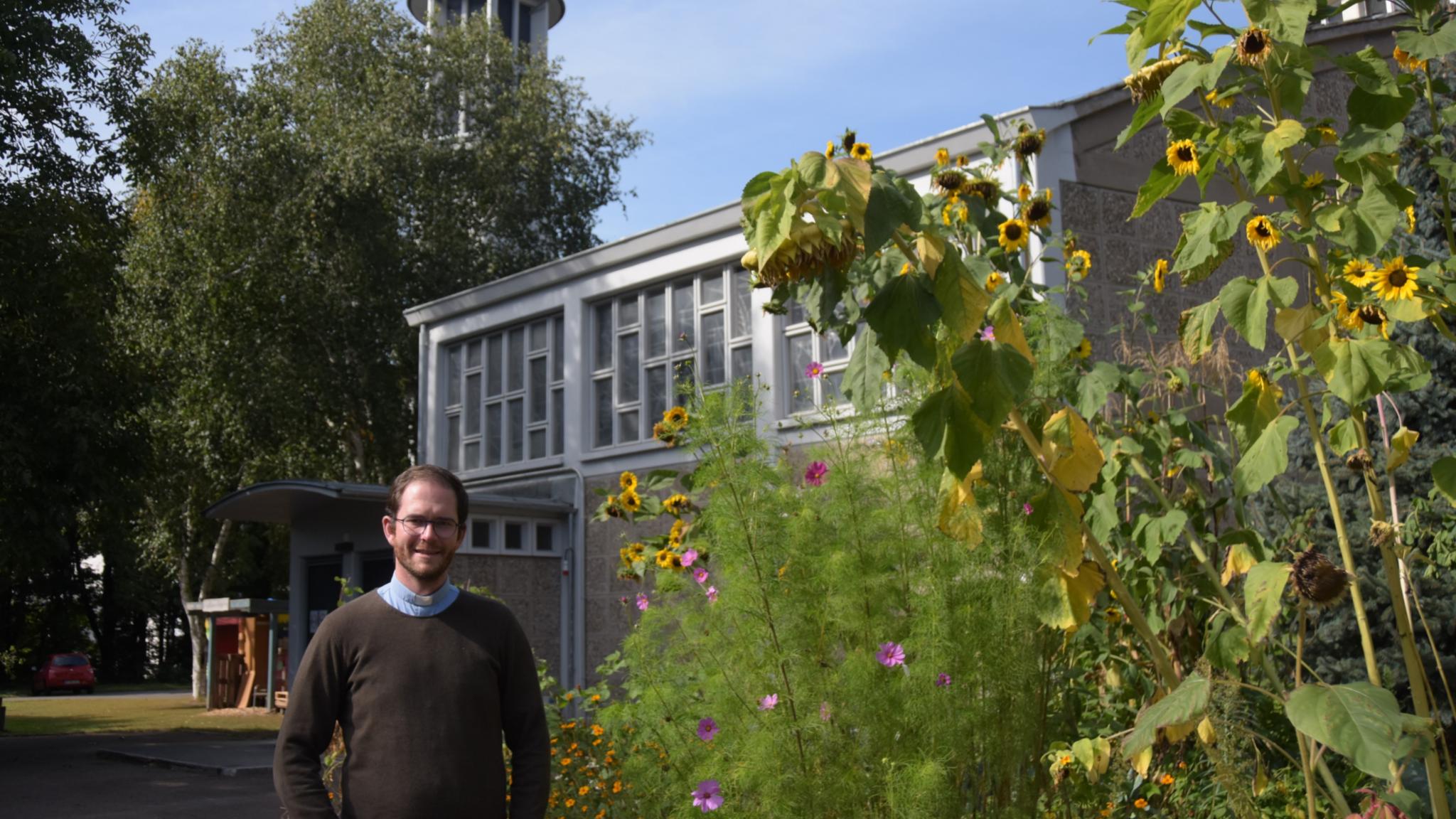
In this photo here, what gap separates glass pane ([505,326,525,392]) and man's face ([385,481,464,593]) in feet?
39.2

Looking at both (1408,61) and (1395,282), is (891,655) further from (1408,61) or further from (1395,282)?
(1408,61)

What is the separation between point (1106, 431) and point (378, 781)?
2.63 metres

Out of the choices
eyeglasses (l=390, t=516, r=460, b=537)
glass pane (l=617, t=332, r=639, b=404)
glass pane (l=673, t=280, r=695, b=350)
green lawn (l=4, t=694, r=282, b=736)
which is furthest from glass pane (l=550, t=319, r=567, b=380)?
eyeglasses (l=390, t=516, r=460, b=537)

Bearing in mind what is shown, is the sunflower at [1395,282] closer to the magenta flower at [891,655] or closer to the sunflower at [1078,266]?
the magenta flower at [891,655]

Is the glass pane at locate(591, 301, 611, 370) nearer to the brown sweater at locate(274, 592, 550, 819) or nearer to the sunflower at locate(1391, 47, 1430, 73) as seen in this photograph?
the brown sweater at locate(274, 592, 550, 819)

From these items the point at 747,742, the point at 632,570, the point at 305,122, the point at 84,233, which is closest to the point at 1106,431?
the point at 747,742

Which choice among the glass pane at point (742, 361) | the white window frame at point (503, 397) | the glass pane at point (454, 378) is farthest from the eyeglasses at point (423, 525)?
the glass pane at point (454, 378)

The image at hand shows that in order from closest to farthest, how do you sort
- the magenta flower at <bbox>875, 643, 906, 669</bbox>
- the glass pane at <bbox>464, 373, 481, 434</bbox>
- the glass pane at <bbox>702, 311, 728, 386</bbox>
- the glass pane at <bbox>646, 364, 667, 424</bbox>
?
the magenta flower at <bbox>875, 643, 906, 669</bbox> < the glass pane at <bbox>702, 311, 728, 386</bbox> < the glass pane at <bbox>646, 364, 667, 424</bbox> < the glass pane at <bbox>464, 373, 481, 434</bbox>

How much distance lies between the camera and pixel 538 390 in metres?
14.7

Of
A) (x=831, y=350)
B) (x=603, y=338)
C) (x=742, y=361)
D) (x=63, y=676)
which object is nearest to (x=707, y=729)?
(x=831, y=350)

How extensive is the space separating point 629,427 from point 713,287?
186 centimetres

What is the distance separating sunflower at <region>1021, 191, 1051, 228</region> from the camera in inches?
171

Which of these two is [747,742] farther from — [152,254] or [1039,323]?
[152,254]

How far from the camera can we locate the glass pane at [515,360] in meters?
15.0
